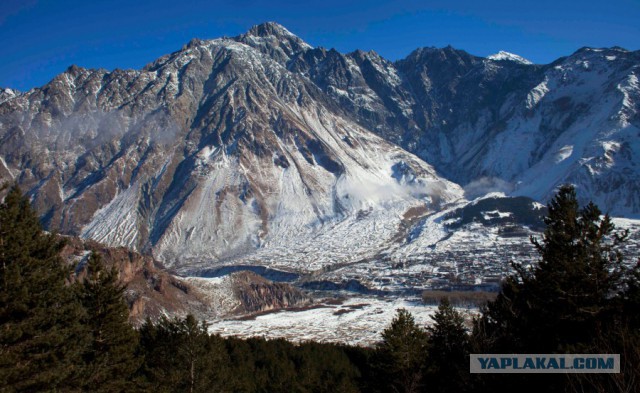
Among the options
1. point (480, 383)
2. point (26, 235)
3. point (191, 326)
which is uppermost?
point (26, 235)

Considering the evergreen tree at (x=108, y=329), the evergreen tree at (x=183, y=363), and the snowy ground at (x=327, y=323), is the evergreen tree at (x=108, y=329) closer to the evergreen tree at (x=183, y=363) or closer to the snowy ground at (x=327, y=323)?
the evergreen tree at (x=183, y=363)

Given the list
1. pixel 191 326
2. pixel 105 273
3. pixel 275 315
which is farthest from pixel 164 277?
pixel 105 273

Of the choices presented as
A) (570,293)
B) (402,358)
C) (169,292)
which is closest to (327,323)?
(169,292)

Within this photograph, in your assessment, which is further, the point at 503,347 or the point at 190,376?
the point at 190,376

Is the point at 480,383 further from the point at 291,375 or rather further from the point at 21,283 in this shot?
the point at 291,375

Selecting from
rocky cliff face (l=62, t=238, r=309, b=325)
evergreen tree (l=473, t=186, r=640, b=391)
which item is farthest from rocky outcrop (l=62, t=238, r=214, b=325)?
evergreen tree (l=473, t=186, r=640, b=391)

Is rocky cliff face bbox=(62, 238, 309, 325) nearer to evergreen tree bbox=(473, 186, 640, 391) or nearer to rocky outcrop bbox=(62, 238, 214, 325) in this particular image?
rocky outcrop bbox=(62, 238, 214, 325)
